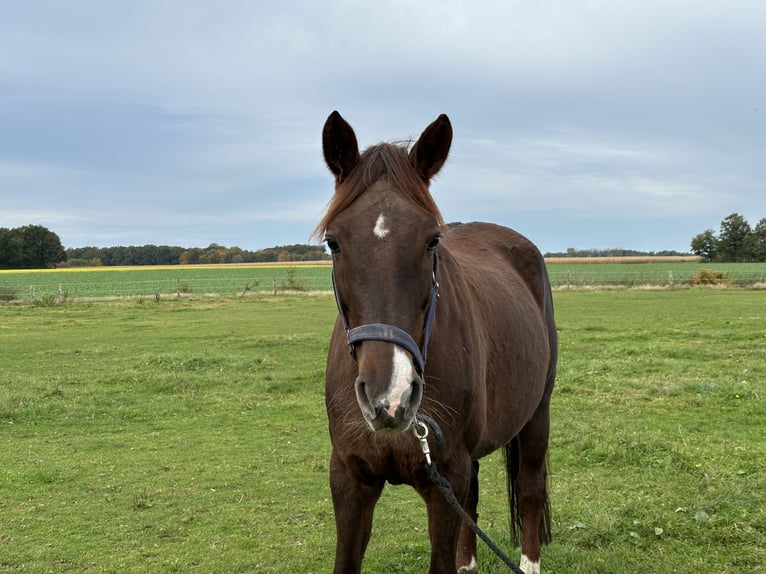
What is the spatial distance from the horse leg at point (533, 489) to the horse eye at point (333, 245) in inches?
103

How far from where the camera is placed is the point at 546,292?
482 cm

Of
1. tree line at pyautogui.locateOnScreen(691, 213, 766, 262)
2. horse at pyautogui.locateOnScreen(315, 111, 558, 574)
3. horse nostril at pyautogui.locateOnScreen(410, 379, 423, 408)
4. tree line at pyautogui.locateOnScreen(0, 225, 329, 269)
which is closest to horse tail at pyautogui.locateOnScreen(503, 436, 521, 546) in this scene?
horse at pyautogui.locateOnScreen(315, 111, 558, 574)

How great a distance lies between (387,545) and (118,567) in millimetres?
1927

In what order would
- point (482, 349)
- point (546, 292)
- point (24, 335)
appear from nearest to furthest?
point (482, 349) < point (546, 292) < point (24, 335)

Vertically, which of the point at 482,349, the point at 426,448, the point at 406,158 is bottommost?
the point at 426,448

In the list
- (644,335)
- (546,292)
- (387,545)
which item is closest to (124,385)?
(387,545)

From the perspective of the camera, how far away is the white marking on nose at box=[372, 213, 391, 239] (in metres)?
2.12

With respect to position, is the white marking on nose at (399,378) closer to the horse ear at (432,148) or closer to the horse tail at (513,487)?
the horse ear at (432,148)

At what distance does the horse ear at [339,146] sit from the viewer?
Result: 242 centimetres

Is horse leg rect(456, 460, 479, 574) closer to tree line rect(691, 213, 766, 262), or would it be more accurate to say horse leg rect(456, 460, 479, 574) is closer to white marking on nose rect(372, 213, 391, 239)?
white marking on nose rect(372, 213, 391, 239)

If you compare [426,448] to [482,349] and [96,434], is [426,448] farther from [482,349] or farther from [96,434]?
[96,434]

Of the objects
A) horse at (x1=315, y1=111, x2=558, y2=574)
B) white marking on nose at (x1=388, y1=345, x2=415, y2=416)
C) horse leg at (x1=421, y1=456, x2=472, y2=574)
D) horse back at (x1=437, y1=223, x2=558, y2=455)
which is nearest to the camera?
white marking on nose at (x1=388, y1=345, x2=415, y2=416)

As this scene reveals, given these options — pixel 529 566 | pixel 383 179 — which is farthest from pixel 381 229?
pixel 529 566

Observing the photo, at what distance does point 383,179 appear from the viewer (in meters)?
2.37
